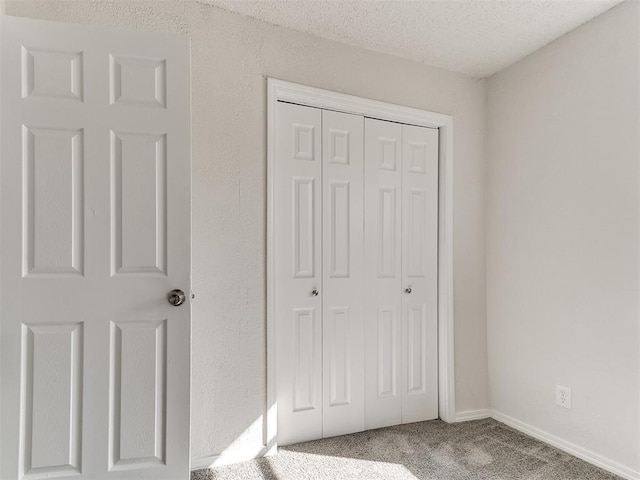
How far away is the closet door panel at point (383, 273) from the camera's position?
2611mm

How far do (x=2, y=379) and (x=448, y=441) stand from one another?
226cm

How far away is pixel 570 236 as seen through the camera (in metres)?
2.35

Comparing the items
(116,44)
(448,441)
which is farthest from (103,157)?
(448,441)

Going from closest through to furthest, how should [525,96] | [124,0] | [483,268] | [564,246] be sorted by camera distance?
[124,0]
[564,246]
[525,96]
[483,268]

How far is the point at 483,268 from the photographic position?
116 inches

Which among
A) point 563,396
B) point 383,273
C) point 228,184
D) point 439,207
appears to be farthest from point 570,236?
point 228,184

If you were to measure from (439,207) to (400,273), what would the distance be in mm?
561

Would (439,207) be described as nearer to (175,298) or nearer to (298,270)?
(298,270)

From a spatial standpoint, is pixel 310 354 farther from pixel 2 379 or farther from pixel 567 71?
pixel 567 71

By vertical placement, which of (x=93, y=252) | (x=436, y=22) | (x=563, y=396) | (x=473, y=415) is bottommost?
(x=473, y=415)

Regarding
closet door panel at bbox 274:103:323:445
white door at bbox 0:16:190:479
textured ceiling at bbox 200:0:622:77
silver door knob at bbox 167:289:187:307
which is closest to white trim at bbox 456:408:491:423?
closet door panel at bbox 274:103:323:445

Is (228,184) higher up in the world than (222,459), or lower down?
higher up

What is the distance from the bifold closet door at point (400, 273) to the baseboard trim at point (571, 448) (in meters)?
0.48

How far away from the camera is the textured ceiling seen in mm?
2135
